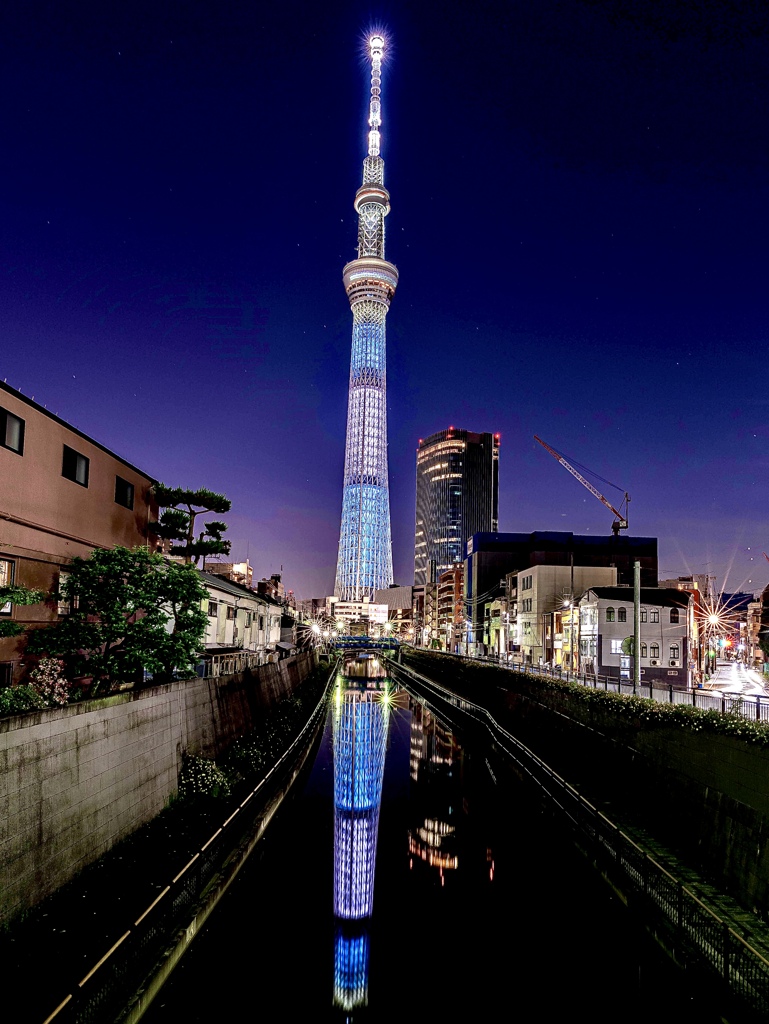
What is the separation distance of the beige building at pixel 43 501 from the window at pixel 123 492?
501 mm

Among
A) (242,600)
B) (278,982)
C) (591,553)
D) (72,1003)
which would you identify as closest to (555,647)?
(242,600)

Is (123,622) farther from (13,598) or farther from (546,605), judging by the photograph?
(546,605)

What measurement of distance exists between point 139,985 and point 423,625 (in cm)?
16686

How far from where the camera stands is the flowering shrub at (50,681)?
15375 millimetres

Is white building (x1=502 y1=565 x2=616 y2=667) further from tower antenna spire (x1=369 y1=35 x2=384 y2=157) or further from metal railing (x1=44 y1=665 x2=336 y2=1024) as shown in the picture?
tower antenna spire (x1=369 y1=35 x2=384 y2=157)

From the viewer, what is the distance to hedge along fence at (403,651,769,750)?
14445 mm

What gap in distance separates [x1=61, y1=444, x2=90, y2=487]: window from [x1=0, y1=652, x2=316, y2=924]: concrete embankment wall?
24.7ft

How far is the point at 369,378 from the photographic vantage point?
14488cm

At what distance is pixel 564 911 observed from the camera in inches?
623

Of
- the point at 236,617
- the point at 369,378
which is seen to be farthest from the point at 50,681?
the point at 369,378

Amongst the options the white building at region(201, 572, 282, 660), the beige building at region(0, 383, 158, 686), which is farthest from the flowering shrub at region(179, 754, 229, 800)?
the white building at region(201, 572, 282, 660)

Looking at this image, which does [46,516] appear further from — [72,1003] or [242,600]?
[242,600]

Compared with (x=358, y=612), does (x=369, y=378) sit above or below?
above

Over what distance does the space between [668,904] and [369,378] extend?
448 feet
